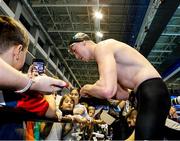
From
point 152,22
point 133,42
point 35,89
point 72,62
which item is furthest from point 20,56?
point 72,62

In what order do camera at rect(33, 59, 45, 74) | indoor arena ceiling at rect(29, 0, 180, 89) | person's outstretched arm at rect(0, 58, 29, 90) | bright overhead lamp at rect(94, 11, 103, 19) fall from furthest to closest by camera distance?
bright overhead lamp at rect(94, 11, 103, 19) → indoor arena ceiling at rect(29, 0, 180, 89) → camera at rect(33, 59, 45, 74) → person's outstretched arm at rect(0, 58, 29, 90)

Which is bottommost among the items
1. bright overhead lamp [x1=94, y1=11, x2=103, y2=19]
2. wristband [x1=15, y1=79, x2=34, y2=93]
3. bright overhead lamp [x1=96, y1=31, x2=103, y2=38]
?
wristband [x1=15, y1=79, x2=34, y2=93]

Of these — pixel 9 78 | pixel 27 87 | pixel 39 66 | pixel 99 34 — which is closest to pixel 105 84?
pixel 39 66

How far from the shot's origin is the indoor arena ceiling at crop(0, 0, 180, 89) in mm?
8266

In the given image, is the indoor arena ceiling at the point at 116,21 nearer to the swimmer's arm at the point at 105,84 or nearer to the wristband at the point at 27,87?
the swimmer's arm at the point at 105,84

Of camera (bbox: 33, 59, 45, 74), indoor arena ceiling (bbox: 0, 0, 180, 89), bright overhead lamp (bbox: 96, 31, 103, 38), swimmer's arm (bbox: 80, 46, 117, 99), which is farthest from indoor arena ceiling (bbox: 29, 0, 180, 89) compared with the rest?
camera (bbox: 33, 59, 45, 74)

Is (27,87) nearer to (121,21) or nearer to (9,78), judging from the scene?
(9,78)

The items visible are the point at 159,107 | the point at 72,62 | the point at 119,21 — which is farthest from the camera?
the point at 72,62

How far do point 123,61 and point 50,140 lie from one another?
92 cm

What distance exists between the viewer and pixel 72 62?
16.6 m

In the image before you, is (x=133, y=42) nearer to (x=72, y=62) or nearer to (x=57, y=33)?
(x=57, y=33)

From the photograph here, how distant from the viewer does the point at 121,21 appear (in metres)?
10.2

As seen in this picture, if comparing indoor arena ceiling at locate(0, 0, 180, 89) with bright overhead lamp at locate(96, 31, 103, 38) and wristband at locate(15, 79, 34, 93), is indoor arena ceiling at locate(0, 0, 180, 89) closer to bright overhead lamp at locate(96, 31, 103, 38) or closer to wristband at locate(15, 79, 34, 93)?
bright overhead lamp at locate(96, 31, 103, 38)

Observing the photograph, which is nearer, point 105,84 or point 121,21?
point 105,84
